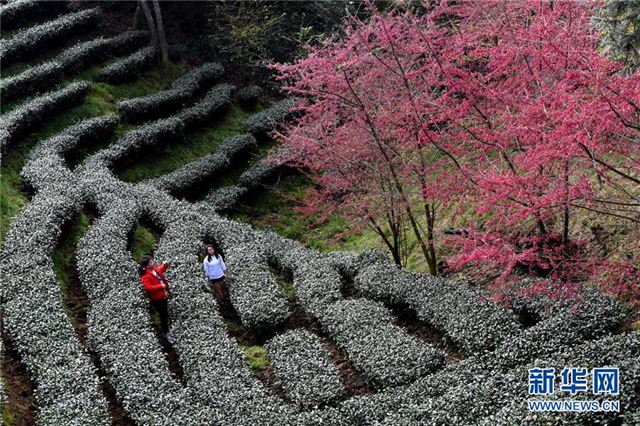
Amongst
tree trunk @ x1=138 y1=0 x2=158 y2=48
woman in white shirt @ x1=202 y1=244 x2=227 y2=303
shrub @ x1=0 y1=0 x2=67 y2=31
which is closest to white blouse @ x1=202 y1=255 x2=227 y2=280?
woman in white shirt @ x1=202 y1=244 x2=227 y2=303

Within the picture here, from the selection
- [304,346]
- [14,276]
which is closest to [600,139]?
[304,346]

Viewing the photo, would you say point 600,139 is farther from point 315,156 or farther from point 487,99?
point 315,156

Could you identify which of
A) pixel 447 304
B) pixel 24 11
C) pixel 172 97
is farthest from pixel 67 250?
pixel 24 11

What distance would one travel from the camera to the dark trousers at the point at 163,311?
12.1 metres

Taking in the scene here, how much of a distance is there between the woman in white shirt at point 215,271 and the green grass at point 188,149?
7.47 metres

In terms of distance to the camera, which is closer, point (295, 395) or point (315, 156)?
point (295, 395)

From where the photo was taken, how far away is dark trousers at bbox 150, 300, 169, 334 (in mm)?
12062

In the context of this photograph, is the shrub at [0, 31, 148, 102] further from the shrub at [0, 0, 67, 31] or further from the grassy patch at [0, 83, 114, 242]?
the shrub at [0, 0, 67, 31]

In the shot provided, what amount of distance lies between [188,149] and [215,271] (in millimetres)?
9479

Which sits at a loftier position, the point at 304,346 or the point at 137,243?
the point at 137,243

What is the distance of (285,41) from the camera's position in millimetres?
26719

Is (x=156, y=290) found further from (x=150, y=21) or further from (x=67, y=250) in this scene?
(x=150, y=21)

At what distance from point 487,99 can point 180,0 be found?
18721 mm

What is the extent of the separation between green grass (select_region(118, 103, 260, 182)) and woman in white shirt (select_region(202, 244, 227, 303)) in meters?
7.47
